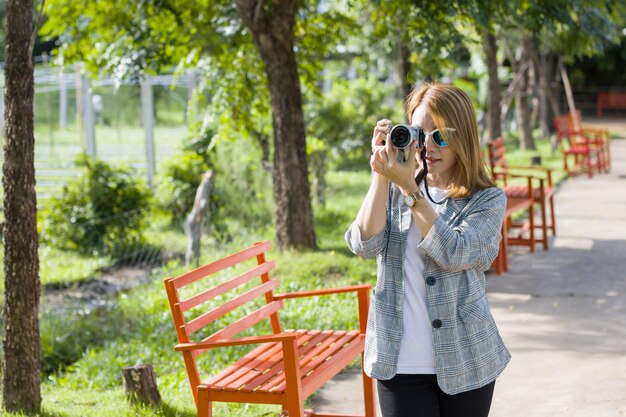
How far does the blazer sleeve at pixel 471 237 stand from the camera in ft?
9.61

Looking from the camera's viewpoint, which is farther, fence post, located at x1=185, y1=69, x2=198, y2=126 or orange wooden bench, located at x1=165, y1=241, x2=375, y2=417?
fence post, located at x1=185, y1=69, x2=198, y2=126

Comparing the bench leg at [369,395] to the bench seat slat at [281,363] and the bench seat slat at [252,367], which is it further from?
the bench seat slat at [252,367]

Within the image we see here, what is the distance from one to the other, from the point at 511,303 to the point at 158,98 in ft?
62.4

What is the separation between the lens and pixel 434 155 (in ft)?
10.1

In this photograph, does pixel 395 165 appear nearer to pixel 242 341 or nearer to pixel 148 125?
pixel 242 341

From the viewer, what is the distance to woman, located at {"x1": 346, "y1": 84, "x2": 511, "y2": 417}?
294 cm

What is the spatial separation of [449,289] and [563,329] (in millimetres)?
3975

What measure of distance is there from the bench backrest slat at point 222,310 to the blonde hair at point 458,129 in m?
1.44

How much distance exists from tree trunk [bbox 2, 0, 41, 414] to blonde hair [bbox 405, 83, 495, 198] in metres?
2.45

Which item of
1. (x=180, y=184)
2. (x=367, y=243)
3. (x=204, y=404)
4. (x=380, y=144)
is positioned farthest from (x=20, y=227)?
(x=180, y=184)

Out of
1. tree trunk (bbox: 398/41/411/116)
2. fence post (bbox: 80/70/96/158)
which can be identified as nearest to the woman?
tree trunk (bbox: 398/41/411/116)

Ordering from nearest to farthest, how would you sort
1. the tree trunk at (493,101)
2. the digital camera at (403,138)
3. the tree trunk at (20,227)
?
the digital camera at (403,138)
the tree trunk at (20,227)
the tree trunk at (493,101)

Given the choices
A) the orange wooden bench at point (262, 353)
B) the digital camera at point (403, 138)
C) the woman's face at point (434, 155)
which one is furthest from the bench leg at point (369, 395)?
the digital camera at point (403, 138)

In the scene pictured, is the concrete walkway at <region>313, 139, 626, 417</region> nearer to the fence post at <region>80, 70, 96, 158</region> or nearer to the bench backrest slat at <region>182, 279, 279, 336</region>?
the bench backrest slat at <region>182, 279, 279, 336</region>
